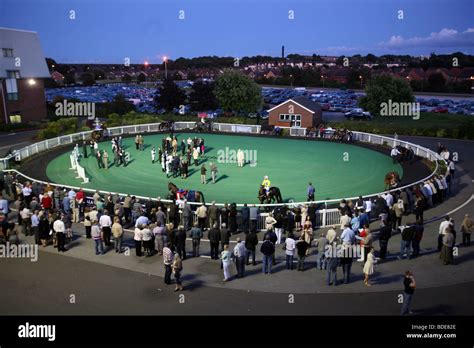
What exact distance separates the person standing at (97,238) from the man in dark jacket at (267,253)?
554 cm

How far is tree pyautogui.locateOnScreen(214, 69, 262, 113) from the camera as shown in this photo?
56688mm

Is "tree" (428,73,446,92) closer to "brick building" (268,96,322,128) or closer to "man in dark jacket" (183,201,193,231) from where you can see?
"brick building" (268,96,322,128)

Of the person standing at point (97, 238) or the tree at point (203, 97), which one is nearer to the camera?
the person standing at point (97, 238)

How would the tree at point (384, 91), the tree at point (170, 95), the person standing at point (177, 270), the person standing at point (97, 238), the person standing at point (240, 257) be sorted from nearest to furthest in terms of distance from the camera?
the person standing at point (177, 270), the person standing at point (240, 257), the person standing at point (97, 238), the tree at point (384, 91), the tree at point (170, 95)

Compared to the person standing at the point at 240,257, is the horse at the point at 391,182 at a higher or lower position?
higher

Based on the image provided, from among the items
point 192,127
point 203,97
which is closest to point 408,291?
point 192,127

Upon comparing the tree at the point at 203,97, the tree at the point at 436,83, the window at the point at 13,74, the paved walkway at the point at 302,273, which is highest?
the tree at the point at 436,83

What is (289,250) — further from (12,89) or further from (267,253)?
(12,89)

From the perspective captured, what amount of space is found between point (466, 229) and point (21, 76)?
50035mm

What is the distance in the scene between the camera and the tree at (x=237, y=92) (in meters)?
56.7

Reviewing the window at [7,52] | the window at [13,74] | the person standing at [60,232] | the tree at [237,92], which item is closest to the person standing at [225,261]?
the person standing at [60,232]

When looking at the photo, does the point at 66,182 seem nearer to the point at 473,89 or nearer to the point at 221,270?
the point at 221,270

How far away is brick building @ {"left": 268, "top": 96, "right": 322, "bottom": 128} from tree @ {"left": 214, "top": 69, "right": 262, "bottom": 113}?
1294 cm

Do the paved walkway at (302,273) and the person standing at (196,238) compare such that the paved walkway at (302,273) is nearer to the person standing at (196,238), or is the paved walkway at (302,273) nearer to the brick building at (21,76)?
the person standing at (196,238)
